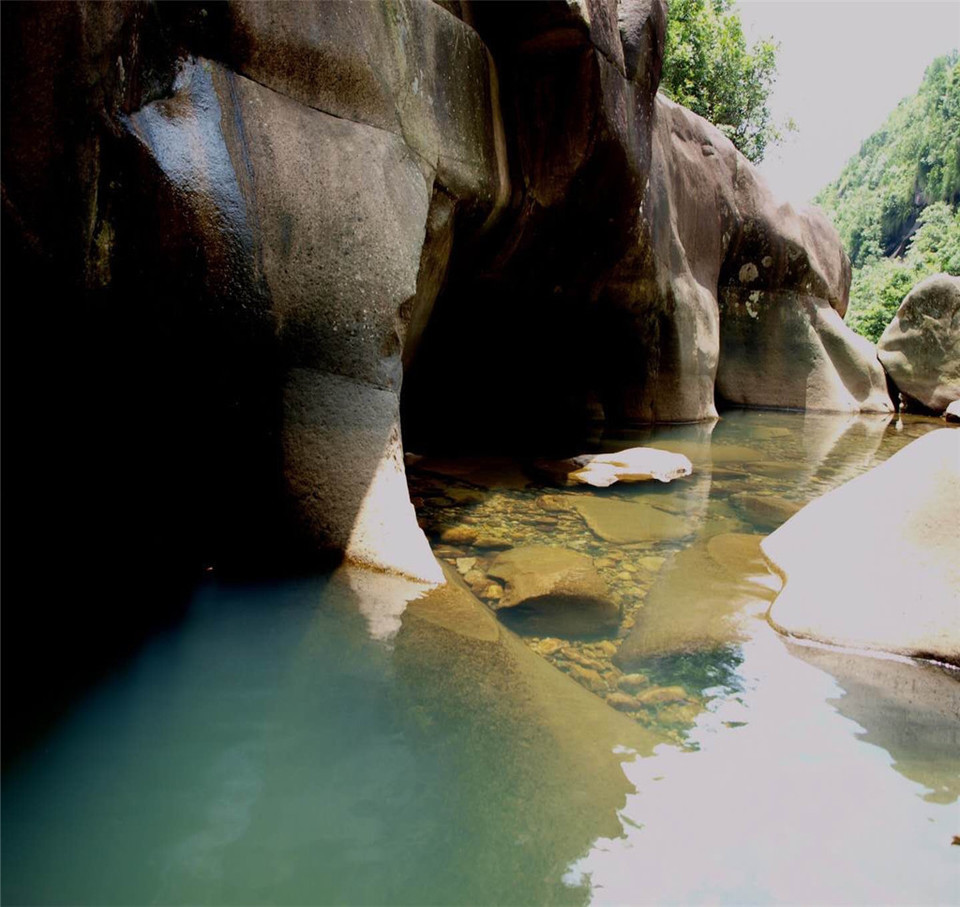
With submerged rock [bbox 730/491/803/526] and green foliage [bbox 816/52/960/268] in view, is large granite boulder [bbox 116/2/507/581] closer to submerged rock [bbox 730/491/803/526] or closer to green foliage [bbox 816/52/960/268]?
submerged rock [bbox 730/491/803/526]

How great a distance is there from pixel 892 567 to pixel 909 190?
4858 centimetres

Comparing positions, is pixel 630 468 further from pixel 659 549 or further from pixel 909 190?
pixel 909 190

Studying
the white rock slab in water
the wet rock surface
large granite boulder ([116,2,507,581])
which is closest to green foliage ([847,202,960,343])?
the wet rock surface

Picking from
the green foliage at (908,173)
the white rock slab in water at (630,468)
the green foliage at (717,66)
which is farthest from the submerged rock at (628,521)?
the green foliage at (908,173)

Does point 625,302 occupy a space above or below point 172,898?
above

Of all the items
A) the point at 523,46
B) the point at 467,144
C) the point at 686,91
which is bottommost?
the point at 467,144

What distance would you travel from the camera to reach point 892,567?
3025 millimetres

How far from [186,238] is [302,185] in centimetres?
62

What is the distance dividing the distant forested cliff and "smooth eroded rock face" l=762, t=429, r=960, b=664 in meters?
26.7

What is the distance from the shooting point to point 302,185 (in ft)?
10.6

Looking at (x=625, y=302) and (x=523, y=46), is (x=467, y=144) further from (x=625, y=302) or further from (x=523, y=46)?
(x=625, y=302)

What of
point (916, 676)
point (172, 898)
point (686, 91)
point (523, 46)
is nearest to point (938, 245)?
point (686, 91)

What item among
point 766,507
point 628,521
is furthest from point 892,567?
point 766,507

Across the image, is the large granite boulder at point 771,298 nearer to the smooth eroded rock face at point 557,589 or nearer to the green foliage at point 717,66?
the green foliage at point 717,66
